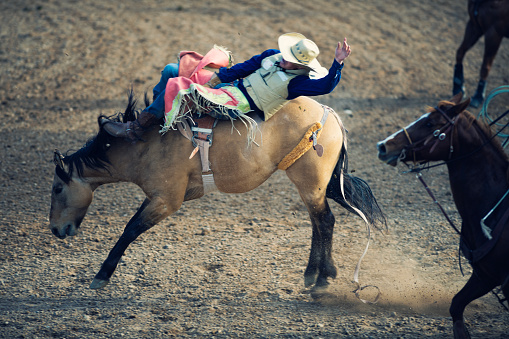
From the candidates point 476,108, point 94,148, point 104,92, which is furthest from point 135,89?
point 476,108

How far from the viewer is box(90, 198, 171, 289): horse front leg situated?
398cm

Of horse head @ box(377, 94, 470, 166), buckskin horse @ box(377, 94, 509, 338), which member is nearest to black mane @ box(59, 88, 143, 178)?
horse head @ box(377, 94, 470, 166)

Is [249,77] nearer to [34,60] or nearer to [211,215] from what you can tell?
[211,215]

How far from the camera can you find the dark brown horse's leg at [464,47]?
827 centimetres

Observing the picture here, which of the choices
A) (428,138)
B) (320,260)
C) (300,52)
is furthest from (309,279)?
(300,52)

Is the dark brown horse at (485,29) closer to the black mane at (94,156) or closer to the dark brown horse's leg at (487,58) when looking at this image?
the dark brown horse's leg at (487,58)

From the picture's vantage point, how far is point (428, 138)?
3.36m

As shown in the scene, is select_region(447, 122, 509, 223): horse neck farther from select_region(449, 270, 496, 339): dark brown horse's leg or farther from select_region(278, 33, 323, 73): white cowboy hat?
select_region(278, 33, 323, 73): white cowboy hat

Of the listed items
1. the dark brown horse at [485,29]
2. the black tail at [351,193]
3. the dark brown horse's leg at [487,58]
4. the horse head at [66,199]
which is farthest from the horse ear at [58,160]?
the dark brown horse's leg at [487,58]

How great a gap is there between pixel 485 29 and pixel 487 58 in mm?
497

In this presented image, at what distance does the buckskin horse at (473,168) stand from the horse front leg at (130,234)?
1.88 m

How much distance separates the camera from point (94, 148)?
415cm

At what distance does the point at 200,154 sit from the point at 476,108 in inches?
243

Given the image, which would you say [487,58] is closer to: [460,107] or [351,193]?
[351,193]
